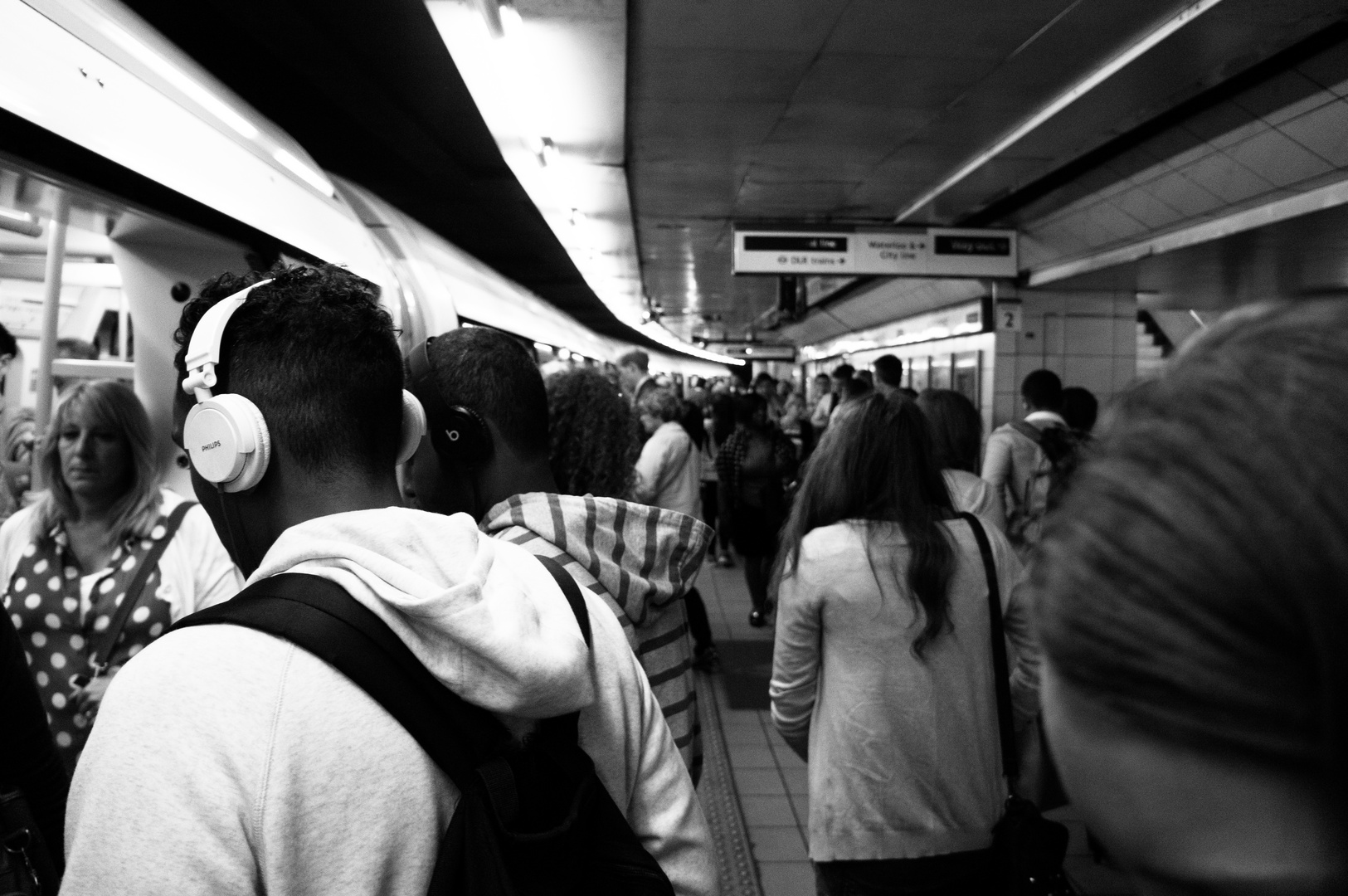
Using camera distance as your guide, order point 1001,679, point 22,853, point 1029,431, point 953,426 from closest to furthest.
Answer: point 22,853 < point 1001,679 < point 953,426 < point 1029,431

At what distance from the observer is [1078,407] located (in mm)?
5938

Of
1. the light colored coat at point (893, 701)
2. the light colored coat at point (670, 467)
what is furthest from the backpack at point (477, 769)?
the light colored coat at point (670, 467)

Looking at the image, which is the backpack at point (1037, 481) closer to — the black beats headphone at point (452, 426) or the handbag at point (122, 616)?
the black beats headphone at point (452, 426)

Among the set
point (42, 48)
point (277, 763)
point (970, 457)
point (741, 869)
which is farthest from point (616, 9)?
point (277, 763)

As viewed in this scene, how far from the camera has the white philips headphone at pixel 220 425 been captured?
110 centimetres

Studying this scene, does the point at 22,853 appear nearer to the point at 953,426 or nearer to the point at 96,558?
the point at 96,558

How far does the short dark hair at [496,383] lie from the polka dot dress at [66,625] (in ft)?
3.91

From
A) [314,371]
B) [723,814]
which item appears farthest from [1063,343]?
[314,371]

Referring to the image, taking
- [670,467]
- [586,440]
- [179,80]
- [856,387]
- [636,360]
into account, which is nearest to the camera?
[586,440]

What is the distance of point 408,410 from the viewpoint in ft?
4.53

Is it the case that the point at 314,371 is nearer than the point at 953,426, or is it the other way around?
the point at 314,371

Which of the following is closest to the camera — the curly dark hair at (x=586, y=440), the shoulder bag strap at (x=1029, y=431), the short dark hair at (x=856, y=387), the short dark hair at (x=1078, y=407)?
the curly dark hair at (x=586, y=440)

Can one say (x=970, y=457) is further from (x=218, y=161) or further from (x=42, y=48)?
(x=42, y=48)

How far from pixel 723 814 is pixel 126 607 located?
112 inches
